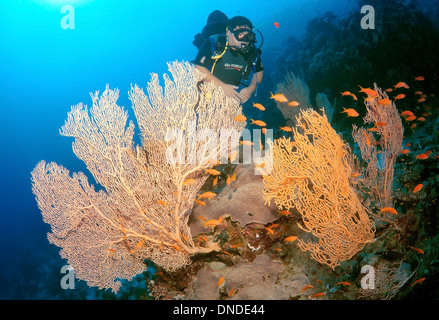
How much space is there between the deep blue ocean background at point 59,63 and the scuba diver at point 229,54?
907cm

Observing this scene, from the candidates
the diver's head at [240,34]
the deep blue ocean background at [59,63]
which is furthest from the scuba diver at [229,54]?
the deep blue ocean background at [59,63]

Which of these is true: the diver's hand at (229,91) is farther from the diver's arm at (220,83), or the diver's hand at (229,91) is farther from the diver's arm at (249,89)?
the diver's arm at (249,89)

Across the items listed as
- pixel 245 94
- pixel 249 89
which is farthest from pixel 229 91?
pixel 249 89

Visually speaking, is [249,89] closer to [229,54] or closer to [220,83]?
[220,83]

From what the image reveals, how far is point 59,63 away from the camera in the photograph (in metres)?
69.4

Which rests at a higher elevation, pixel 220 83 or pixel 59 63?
pixel 59 63

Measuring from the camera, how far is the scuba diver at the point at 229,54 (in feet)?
19.3

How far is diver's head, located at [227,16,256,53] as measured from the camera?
5809 mm

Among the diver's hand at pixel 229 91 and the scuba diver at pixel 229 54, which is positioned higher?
the scuba diver at pixel 229 54

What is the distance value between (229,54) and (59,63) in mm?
87384

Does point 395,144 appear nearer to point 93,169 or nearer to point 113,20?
point 93,169
